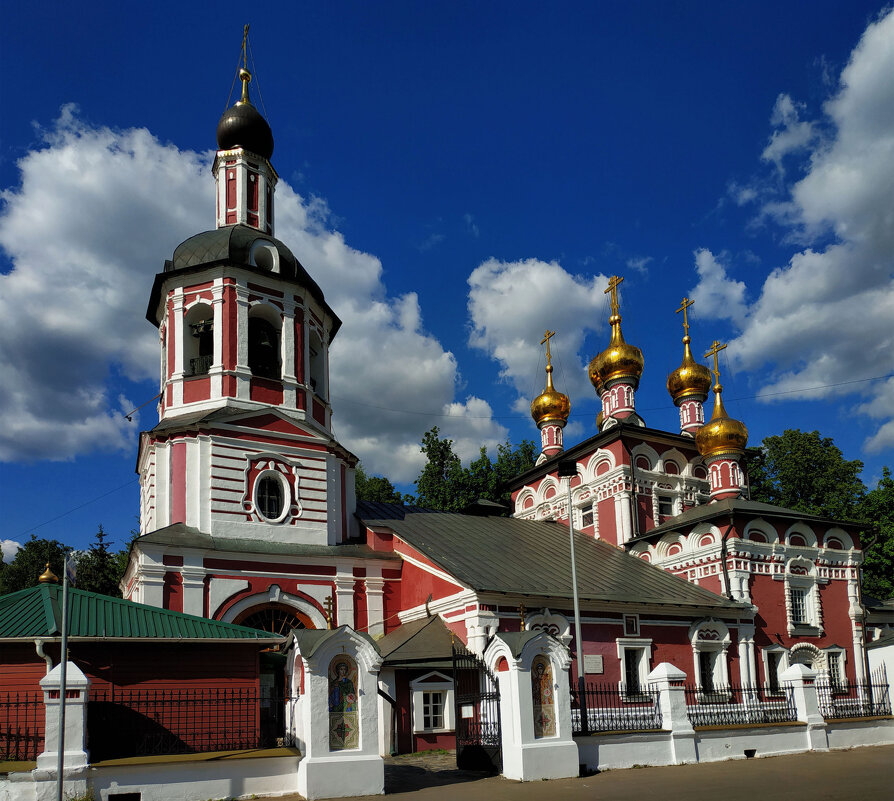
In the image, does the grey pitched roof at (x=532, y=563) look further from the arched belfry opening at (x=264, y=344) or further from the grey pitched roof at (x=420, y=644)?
the arched belfry opening at (x=264, y=344)

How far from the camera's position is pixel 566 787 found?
1216 cm

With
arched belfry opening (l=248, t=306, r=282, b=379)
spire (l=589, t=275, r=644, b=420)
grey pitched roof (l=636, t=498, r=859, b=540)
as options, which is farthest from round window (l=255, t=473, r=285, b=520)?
spire (l=589, t=275, r=644, b=420)

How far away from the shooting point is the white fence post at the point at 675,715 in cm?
1461

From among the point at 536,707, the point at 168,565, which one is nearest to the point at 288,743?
the point at 536,707

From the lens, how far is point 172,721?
42.0 ft

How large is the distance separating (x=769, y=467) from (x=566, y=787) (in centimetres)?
3317

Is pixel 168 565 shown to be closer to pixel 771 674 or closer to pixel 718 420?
pixel 771 674

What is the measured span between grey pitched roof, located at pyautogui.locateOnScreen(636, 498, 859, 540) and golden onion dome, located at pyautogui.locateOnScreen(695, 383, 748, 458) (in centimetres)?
190

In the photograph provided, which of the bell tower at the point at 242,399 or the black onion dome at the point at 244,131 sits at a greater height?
the black onion dome at the point at 244,131

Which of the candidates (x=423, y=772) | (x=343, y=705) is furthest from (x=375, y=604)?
(x=343, y=705)

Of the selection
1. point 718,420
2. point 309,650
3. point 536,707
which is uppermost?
point 718,420

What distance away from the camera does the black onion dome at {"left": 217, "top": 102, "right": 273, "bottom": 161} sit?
73.5 ft

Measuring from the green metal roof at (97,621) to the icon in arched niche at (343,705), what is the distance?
186 cm

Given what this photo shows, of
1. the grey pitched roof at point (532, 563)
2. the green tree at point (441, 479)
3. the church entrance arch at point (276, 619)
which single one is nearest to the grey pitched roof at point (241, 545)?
the grey pitched roof at point (532, 563)
